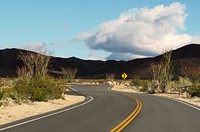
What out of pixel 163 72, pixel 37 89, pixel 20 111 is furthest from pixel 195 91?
pixel 20 111

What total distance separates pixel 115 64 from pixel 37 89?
502ft

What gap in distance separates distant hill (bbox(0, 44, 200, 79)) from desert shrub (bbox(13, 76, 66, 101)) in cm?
9623

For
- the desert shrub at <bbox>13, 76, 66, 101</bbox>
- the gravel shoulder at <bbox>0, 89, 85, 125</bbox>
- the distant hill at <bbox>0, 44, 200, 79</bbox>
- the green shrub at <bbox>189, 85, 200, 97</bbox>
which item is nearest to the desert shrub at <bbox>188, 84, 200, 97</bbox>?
the green shrub at <bbox>189, 85, 200, 97</bbox>

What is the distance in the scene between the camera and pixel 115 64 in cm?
17825

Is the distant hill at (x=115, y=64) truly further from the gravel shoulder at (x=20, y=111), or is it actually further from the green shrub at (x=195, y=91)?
the gravel shoulder at (x=20, y=111)

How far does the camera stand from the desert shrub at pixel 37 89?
976 inches

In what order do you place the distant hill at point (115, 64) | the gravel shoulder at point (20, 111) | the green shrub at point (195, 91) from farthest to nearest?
the distant hill at point (115, 64) < the green shrub at point (195, 91) < the gravel shoulder at point (20, 111)

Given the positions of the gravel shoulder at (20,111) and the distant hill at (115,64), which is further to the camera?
the distant hill at (115,64)

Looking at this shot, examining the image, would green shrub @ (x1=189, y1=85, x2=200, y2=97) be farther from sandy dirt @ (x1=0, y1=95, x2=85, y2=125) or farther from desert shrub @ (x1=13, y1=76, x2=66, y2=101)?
sandy dirt @ (x1=0, y1=95, x2=85, y2=125)

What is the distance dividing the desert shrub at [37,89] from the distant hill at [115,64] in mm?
96229

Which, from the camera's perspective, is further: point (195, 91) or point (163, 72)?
point (163, 72)

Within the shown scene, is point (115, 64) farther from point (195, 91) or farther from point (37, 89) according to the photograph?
point (37, 89)

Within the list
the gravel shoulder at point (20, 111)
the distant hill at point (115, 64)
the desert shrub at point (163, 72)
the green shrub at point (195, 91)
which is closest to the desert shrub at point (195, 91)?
the green shrub at point (195, 91)

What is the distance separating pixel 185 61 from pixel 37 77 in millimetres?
110349
